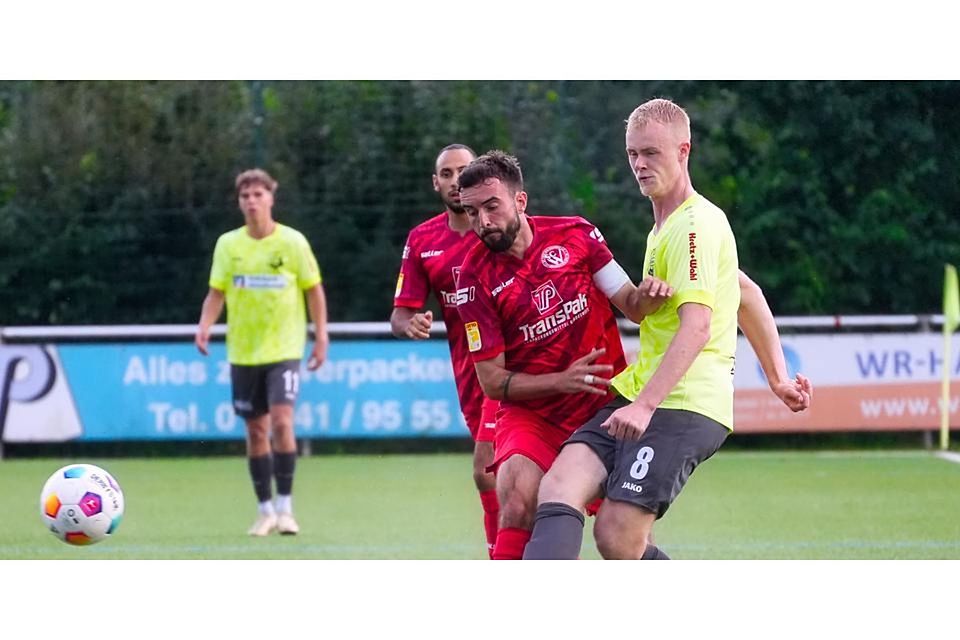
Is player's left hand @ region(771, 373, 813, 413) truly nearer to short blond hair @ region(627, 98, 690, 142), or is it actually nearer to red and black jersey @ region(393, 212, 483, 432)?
short blond hair @ region(627, 98, 690, 142)

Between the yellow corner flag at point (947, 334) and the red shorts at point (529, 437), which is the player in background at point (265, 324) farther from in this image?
the yellow corner flag at point (947, 334)

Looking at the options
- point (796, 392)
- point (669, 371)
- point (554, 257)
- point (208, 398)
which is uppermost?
point (554, 257)

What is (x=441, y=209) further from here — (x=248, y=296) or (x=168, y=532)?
(x=168, y=532)

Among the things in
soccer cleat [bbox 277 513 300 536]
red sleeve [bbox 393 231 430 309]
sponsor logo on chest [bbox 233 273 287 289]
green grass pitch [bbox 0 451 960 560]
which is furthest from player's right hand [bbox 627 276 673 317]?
sponsor logo on chest [bbox 233 273 287 289]

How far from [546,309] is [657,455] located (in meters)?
0.72

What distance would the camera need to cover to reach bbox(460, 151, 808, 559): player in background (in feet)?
16.9

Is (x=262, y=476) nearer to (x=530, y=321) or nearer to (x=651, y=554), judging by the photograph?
(x=530, y=321)

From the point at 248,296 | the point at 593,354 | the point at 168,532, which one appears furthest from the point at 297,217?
the point at 593,354

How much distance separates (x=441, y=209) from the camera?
14570 millimetres

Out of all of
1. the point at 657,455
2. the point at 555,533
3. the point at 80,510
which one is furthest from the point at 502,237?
the point at 80,510

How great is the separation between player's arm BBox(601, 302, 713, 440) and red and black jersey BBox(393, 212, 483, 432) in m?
1.69

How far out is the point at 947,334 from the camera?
13312mm

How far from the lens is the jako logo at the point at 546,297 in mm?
5238

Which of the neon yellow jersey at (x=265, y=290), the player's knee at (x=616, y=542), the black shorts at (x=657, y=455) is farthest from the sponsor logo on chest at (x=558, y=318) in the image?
the neon yellow jersey at (x=265, y=290)
